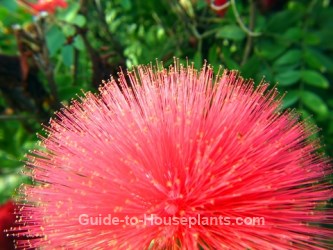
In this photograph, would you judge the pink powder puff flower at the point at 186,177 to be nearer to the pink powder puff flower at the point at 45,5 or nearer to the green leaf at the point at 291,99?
the green leaf at the point at 291,99

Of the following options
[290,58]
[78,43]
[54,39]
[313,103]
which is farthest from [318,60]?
[54,39]

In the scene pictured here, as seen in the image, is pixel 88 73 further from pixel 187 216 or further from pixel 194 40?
pixel 187 216

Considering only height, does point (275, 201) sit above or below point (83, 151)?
below

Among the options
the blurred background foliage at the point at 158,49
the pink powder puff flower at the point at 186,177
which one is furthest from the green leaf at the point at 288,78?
the pink powder puff flower at the point at 186,177

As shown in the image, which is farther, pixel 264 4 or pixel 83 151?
pixel 264 4

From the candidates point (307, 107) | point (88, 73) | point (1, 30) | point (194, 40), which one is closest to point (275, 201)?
point (307, 107)

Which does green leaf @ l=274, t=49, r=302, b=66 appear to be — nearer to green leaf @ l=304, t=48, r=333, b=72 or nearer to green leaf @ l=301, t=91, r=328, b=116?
green leaf @ l=304, t=48, r=333, b=72

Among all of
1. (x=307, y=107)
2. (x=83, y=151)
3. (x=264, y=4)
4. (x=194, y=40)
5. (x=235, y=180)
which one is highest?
(x=264, y=4)
